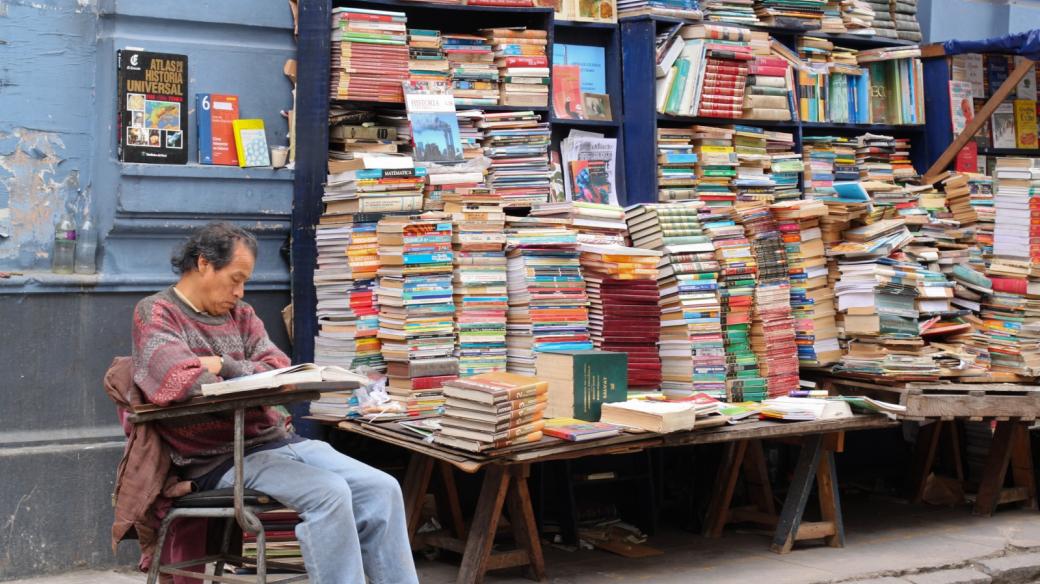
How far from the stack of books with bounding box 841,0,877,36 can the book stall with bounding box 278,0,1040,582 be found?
0.03 metres

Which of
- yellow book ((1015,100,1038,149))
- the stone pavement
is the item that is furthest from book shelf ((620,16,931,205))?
yellow book ((1015,100,1038,149))

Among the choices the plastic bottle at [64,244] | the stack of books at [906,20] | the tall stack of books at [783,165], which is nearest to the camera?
the plastic bottle at [64,244]

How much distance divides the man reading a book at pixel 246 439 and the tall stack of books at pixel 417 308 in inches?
44.8

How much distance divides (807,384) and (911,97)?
2.40 metres

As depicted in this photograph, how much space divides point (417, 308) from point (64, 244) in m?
1.55

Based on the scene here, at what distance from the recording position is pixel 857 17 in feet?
27.2

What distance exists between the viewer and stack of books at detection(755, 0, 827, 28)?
25.7 feet

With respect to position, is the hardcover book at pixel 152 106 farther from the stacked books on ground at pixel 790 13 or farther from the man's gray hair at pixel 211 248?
the stacked books on ground at pixel 790 13

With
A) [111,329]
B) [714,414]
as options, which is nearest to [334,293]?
[111,329]

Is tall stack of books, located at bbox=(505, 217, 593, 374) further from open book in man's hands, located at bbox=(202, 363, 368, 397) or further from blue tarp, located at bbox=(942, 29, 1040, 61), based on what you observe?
blue tarp, located at bbox=(942, 29, 1040, 61)

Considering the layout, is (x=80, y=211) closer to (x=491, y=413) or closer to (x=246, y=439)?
(x=246, y=439)

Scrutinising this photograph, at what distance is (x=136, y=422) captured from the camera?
4.36 m

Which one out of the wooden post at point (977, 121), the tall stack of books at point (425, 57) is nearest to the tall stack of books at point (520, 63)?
the tall stack of books at point (425, 57)

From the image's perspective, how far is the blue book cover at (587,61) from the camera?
7.38 meters
